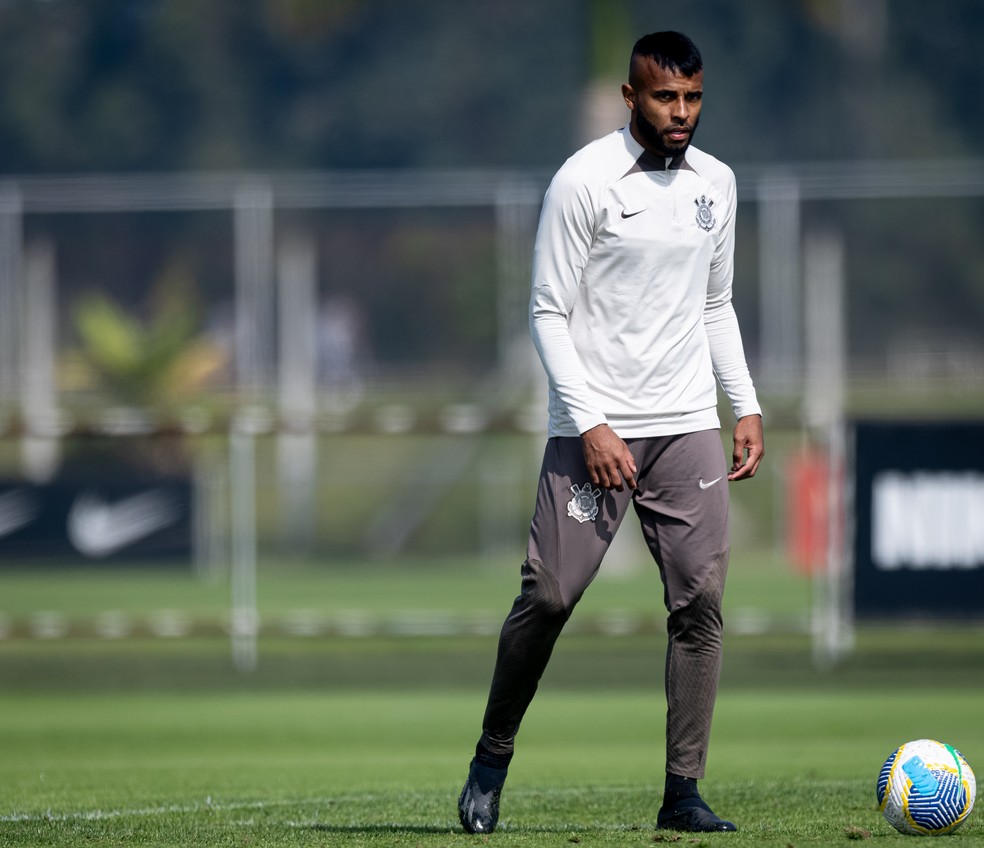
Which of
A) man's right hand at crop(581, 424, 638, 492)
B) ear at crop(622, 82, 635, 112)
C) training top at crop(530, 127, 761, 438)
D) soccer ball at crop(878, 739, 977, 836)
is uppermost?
ear at crop(622, 82, 635, 112)

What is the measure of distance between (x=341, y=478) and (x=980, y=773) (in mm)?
26916

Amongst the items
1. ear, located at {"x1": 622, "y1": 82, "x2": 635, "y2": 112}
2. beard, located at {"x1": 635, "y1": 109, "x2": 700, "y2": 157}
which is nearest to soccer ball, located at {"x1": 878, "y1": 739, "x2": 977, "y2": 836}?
beard, located at {"x1": 635, "y1": 109, "x2": 700, "y2": 157}

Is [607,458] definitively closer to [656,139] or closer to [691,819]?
[656,139]

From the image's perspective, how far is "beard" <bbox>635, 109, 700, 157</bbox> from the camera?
224 inches

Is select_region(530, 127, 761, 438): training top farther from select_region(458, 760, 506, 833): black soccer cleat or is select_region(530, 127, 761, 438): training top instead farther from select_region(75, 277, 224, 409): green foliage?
select_region(75, 277, 224, 409): green foliage

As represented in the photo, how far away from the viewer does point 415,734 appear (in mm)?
10102

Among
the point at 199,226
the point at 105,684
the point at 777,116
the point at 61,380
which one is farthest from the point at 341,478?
the point at 777,116

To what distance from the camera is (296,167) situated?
179ft

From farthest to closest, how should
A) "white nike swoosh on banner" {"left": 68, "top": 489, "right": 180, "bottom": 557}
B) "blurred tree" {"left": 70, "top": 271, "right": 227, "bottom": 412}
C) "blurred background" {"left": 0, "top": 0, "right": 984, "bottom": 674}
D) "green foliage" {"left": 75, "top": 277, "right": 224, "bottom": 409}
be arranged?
"green foliage" {"left": 75, "top": 277, "right": 224, "bottom": 409}, "blurred tree" {"left": 70, "top": 271, "right": 227, "bottom": 412}, "blurred background" {"left": 0, "top": 0, "right": 984, "bottom": 674}, "white nike swoosh on banner" {"left": 68, "top": 489, "right": 180, "bottom": 557}

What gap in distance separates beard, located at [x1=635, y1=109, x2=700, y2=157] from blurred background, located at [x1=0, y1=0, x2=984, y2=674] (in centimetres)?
709

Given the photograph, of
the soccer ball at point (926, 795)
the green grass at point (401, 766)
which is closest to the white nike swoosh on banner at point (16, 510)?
the green grass at point (401, 766)

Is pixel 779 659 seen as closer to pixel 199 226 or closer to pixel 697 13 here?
pixel 199 226

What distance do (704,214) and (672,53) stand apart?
0.49 meters

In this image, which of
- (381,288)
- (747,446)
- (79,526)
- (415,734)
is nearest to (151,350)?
(381,288)
